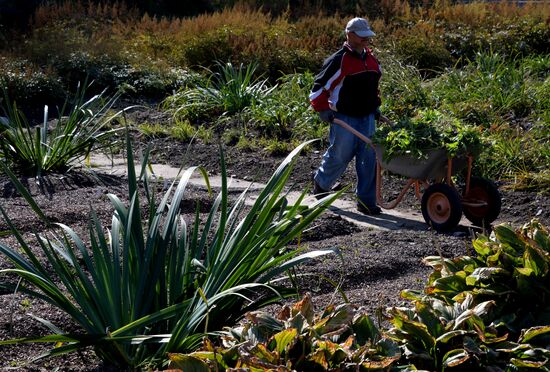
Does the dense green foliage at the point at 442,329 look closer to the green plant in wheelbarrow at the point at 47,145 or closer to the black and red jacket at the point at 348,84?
the black and red jacket at the point at 348,84

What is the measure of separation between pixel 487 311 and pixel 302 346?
0.89 meters

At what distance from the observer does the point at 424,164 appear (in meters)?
7.67

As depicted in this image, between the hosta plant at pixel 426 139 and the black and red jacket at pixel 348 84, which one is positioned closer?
the hosta plant at pixel 426 139

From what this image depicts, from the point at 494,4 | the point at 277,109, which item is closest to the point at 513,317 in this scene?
the point at 277,109

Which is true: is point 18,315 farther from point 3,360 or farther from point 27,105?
point 27,105

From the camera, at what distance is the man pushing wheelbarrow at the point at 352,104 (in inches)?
325

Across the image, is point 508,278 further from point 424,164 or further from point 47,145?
point 47,145

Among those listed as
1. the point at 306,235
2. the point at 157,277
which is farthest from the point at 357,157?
the point at 157,277

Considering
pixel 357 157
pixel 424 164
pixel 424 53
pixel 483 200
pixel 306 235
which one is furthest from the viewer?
pixel 424 53

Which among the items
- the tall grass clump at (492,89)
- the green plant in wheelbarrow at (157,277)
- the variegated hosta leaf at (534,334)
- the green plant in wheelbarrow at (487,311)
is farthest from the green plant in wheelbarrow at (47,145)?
the variegated hosta leaf at (534,334)

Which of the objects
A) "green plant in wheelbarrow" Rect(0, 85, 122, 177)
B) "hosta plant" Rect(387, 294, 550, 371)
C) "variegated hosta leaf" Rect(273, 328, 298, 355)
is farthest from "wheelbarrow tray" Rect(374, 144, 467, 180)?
"variegated hosta leaf" Rect(273, 328, 298, 355)

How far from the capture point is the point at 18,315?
482 centimetres

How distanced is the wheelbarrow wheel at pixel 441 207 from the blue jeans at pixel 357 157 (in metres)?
0.78

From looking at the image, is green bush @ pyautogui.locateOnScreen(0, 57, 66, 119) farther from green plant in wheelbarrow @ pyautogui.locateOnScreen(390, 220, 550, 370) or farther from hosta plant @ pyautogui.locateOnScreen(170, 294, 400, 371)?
hosta plant @ pyautogui.locateOnScreen(170, 294, 400, 371)
